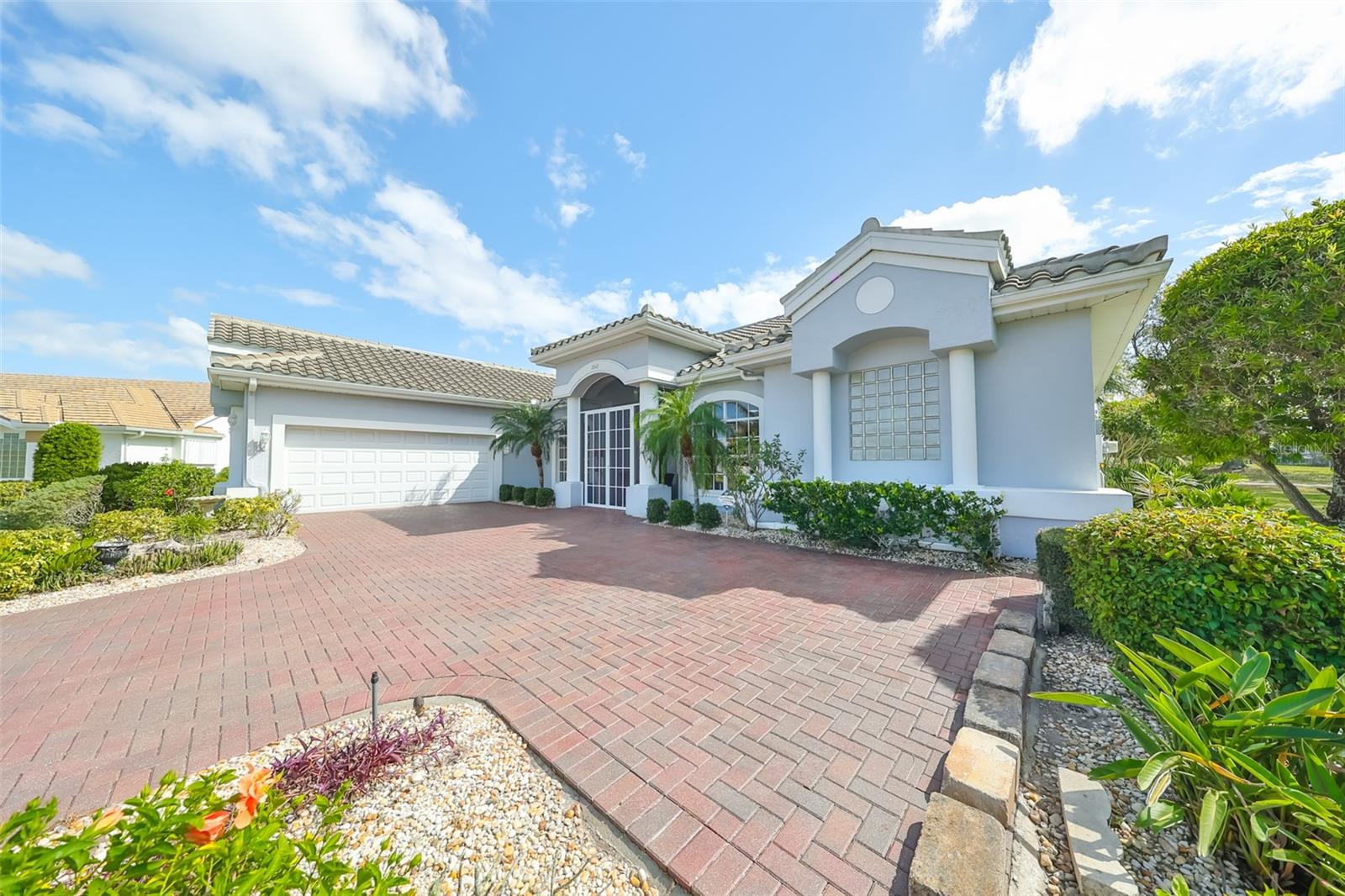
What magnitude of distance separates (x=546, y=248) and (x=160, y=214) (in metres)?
8.96

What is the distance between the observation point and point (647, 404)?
12.9 metres

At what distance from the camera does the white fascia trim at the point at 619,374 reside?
12.7 metres

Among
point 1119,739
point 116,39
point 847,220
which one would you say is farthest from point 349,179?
point 1119,739

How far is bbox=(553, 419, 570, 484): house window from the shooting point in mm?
16770

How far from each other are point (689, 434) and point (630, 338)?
12.0 feet

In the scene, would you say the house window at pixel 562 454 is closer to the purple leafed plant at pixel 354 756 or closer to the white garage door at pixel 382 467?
the white garage door at pixel 382 467

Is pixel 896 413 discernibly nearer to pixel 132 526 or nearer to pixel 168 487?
pixel 132 526

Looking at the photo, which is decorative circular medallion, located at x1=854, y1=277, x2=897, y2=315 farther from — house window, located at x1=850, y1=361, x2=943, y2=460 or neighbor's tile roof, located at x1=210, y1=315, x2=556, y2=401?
neighbor's tile roof, located at x1=210, y1=315, x2=556, y2=401

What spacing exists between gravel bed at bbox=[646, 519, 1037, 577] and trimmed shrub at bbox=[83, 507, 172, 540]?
422 inches

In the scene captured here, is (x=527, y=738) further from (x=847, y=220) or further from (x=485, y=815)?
(x=847, y=220)

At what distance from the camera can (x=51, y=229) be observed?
1042 centimetres

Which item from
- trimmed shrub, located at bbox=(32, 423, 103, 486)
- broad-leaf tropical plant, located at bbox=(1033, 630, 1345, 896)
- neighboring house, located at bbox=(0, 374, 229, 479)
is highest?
neighboring house, located at bbox=(0, 374, 229, 479)

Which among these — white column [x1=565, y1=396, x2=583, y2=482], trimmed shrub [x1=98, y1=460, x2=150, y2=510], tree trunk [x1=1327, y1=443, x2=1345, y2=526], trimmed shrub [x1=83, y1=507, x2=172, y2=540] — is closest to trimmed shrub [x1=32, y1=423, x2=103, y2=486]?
trimmed shrub [x1=98, y1=460, x2=150, y2=510]

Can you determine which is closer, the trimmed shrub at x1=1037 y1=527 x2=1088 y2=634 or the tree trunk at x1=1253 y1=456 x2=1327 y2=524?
the trimmed shrub at x1=1037 y1=527 x2=1088 y2=634
